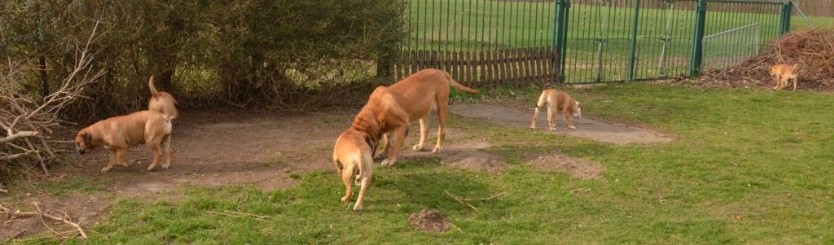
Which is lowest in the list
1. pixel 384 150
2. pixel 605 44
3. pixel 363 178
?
pixel 384 150

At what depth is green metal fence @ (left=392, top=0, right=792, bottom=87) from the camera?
44.0 feet

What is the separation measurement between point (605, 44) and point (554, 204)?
1196 centimetres

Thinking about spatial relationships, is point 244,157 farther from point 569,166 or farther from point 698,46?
point 698,46

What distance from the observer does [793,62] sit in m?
17.0

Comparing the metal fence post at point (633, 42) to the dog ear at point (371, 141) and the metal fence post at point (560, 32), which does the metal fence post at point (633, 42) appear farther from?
the dog ear at point (371, 141)

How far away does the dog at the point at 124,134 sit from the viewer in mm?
6926

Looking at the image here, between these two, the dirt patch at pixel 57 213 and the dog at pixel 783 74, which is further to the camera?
the dog at pixel 783 74

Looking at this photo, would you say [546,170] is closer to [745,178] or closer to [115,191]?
[745,178]

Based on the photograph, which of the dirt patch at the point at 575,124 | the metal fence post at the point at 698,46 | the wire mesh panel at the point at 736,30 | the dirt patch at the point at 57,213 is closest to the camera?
the dirt patch at the point at 57,213

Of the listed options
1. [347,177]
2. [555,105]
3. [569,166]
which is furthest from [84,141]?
[555,105]

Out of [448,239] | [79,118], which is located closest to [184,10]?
[79,118]

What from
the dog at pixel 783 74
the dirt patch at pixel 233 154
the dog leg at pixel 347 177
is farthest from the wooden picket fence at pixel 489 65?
the dog leg at pixel 347 177

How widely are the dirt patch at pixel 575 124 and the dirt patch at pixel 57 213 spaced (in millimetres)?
5759

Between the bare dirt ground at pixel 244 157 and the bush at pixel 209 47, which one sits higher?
the bush at pixel 209 47
